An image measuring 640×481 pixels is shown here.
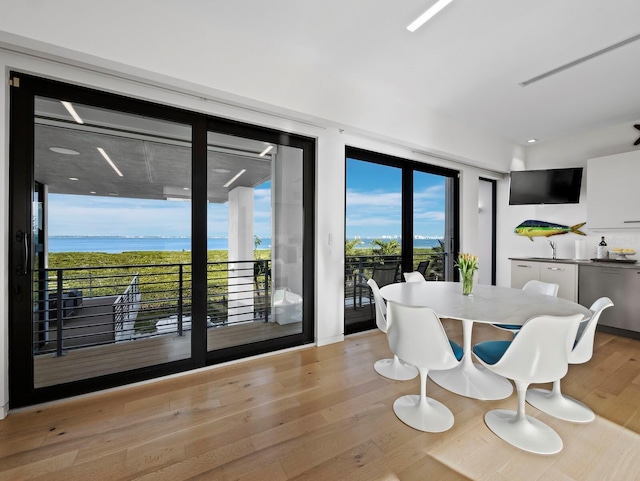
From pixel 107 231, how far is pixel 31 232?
542 mm

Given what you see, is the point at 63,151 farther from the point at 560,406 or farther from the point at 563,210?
the point at 563,210

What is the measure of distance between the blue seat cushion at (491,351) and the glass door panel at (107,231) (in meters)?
2.52

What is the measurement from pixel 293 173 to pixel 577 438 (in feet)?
10.6

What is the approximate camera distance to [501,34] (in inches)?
96.3

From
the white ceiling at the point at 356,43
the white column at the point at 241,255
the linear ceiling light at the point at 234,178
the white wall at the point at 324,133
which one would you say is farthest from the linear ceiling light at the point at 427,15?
the white column at the point at 241,255

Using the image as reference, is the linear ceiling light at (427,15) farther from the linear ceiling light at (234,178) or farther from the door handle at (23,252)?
the door handle at (23,252)

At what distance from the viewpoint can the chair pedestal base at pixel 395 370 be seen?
2.62m

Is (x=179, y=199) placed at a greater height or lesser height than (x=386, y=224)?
greater

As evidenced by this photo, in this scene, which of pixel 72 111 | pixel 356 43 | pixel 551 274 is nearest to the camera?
pixel 72 111

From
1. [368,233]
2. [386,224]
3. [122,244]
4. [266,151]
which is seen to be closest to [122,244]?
[122,244]

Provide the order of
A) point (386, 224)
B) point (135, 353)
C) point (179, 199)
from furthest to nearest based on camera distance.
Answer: point (386, 224) < point (135, 353) < point (179, 199)

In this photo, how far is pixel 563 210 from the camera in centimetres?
493

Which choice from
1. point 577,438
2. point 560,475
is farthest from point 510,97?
point 560,475

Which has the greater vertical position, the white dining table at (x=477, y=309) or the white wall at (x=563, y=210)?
the white wall at (x=563, y=210)
